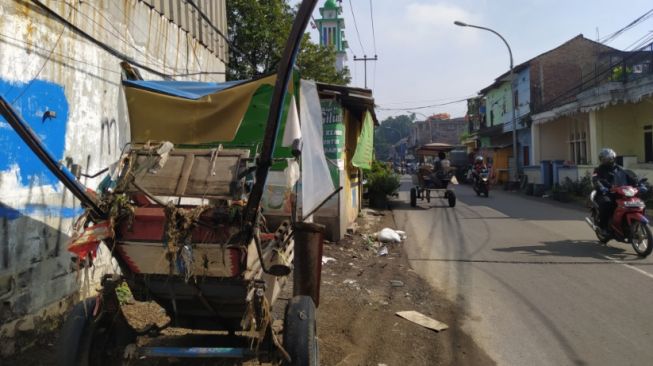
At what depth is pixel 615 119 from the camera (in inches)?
760

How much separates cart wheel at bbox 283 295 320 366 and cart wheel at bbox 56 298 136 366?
125 centimetres

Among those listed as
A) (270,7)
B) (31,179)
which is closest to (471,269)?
(31,179)

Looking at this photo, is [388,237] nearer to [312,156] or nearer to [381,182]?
[312,156]

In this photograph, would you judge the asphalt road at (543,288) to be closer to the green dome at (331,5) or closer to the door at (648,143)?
the door at (648,143)

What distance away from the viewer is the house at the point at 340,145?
952 cm

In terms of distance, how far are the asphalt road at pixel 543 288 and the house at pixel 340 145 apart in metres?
1.51

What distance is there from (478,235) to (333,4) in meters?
32.6

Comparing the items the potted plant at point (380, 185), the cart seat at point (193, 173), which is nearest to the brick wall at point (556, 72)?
the potted plant at point (380, 185)

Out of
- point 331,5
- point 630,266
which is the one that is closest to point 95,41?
point 630,266

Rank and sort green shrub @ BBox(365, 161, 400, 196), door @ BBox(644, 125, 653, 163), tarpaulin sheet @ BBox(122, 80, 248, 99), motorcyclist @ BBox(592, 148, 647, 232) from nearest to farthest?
tarpaulin sheet @ BBox(122, 80, 248, 99)
motorcyclist @ BBox(592, 148, 647, 232)
green shrub @ BBox(365, 161, 400, 196)
door @ BBox(644, 125, 653, 163)

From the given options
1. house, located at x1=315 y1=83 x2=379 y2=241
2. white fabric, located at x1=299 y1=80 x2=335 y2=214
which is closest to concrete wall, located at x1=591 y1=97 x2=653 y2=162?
house, located at x1=315 y1=83 x2=379 y2=241

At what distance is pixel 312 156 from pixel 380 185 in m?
11.5

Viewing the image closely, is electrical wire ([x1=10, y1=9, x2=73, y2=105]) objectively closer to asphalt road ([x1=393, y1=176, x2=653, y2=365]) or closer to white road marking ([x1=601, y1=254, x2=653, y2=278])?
asphalt road ([x1=393, y1=176, x2=653, y2=365])

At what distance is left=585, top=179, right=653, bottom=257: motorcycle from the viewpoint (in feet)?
25.2
